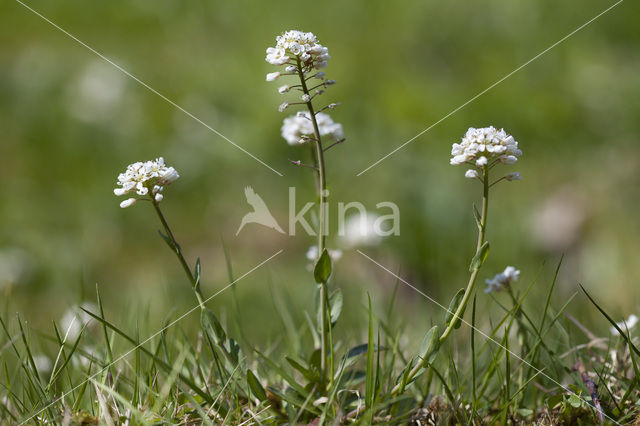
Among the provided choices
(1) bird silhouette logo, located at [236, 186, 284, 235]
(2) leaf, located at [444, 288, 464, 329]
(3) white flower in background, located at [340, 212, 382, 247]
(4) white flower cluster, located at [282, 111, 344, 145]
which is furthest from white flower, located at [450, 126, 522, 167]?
(1) bird silhouette logo, located at [236, 186, 284, 235]

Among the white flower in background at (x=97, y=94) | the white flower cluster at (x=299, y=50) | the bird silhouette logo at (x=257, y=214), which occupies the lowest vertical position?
the bird silhouette logo at (x=257, y=214)

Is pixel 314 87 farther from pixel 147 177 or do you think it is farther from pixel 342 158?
pixel 342 158

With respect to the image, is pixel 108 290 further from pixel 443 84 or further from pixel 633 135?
pixel 633 135

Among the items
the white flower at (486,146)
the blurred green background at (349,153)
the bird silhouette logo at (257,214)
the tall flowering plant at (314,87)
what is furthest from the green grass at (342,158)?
the white flower at (486,146)

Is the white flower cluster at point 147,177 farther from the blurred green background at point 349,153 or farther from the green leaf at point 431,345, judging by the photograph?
the blurred green background at point 349,153

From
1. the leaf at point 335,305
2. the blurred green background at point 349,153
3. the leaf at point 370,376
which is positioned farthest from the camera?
the blurred green background at point 349,153

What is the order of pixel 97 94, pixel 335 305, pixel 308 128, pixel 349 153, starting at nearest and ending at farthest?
pixel 335 305 < pixel 308 128 < pixel 349 153 < pixel 97 94

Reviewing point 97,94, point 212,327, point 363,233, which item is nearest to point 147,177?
point 212,327
